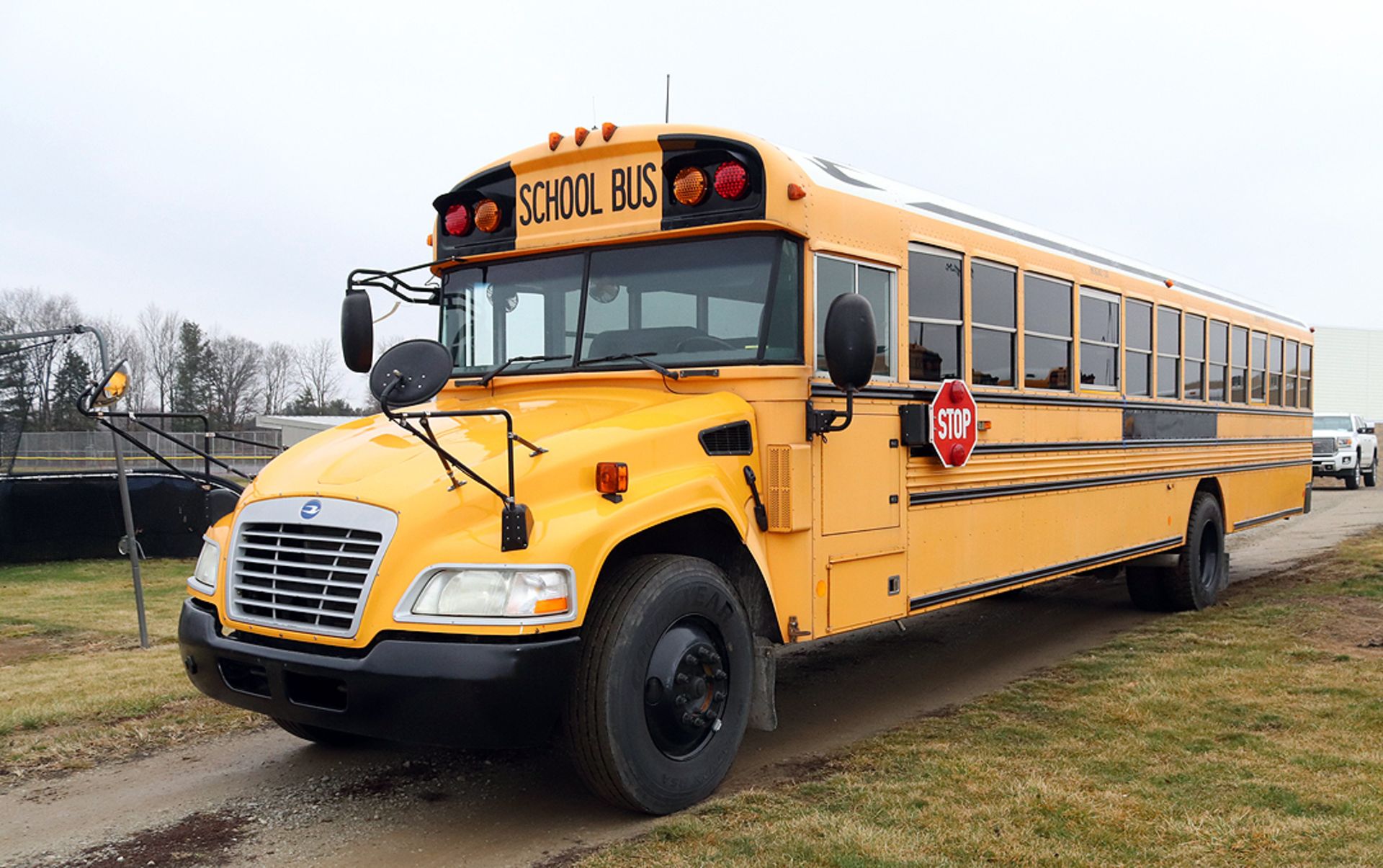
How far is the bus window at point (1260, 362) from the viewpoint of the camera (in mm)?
10188

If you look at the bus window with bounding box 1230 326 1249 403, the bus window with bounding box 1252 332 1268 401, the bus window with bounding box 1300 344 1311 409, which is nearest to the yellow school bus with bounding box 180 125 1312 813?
the bus window with bounding box 1230 326 1249 403

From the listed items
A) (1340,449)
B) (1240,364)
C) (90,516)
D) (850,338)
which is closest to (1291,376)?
(1240,364)

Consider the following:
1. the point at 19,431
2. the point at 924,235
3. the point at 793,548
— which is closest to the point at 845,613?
the point at 793,548

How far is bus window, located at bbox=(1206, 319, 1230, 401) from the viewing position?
915 cm

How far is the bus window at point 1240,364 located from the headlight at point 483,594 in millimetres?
7861

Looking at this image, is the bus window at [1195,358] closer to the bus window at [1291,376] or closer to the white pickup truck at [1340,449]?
the bus window at [1291,376]

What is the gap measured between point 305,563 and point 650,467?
4.00 feet

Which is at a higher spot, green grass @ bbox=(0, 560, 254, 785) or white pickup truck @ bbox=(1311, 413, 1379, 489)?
white pickup truck @ bbox=(1311, 413, 1379, 489)

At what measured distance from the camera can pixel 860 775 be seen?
4586 mm

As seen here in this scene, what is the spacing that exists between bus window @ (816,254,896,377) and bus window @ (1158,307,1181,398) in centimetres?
381

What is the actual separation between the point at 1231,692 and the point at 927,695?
1567 mm

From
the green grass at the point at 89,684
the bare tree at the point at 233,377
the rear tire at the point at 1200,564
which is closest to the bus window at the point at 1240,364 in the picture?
the rear tire at the point at 1200,564

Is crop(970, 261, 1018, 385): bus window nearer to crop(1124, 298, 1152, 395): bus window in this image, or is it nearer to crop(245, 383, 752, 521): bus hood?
crop(1124, 298, 1152, 395): bus window

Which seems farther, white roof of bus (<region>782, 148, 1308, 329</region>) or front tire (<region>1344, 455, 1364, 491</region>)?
front tire (<region>1344, 455, 1364, 491</region>)
